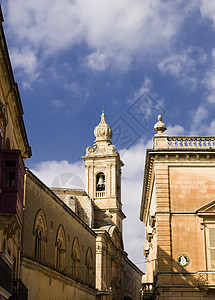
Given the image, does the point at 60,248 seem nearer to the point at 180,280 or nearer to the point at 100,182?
the point at 180,280

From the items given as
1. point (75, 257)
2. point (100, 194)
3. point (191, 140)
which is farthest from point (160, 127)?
point (100, 194)

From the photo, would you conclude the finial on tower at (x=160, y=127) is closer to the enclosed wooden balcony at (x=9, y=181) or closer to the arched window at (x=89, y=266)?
the enclosed wooden balcony at (x=9, y=181)

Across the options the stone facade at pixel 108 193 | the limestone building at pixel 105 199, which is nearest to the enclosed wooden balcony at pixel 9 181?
the limestone building at pixel 105 199

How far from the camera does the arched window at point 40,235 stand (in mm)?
24391

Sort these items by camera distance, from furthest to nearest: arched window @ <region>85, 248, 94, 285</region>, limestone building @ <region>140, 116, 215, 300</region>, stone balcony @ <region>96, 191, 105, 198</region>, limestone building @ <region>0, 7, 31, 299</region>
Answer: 1. stone balcony @ <region>96, 191, 105, 198</region>
2. arched window @ <region>85, 248, 94, 285</region>
3. limestone building @ <region>140, 116, 215, 300</region>
4. limestone building @ <region>0, 7, 31, 299</region>

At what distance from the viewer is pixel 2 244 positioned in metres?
16.9

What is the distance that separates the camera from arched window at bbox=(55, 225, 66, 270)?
93.3 feet

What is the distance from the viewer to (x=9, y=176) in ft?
52.6

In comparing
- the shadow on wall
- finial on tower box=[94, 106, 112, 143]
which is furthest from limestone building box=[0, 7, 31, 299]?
finial on tower box=[94, 106, 112, 143]

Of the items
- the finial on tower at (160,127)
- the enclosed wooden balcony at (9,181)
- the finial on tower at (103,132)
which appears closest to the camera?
the enclosed wooden balcony at (9,181)

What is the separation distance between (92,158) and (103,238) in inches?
506

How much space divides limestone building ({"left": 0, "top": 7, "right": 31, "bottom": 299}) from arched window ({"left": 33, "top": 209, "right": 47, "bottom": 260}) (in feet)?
13.3

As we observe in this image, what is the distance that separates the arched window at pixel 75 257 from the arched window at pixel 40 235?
7412mm

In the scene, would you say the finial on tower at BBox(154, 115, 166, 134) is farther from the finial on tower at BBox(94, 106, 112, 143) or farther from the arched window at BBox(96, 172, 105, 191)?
the finial on tower at BBox(94, 106, 112, 143)
